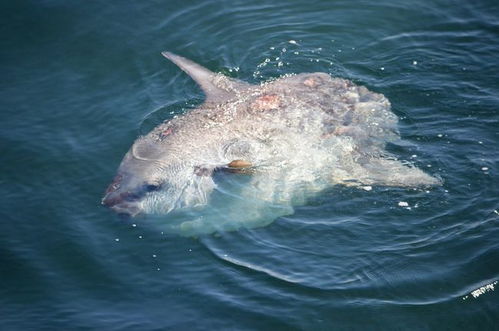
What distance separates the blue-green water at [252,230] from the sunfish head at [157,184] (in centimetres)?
34

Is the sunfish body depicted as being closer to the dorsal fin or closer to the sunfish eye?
the sunfish eye

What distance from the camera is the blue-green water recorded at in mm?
7246

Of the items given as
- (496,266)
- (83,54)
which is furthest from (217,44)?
(496,266)

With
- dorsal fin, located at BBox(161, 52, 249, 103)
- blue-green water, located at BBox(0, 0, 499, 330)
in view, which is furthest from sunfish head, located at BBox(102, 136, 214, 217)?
dorsal fin, located at BBox(161, 52, 249, 103)

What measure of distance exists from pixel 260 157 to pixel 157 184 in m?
1.54

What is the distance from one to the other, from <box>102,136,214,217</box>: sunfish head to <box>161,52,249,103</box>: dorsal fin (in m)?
1.61

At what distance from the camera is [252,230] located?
8164 mm

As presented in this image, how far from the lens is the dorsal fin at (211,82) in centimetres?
999

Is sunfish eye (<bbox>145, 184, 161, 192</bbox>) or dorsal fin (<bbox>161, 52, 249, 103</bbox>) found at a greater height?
dorsal fin (<bbox>161, 52, 249, 103</bbox>)

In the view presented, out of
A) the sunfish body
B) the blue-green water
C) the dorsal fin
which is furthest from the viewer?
the dorsal fin

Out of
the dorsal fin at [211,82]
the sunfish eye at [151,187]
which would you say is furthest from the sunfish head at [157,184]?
the dorsal fin at [211,82]

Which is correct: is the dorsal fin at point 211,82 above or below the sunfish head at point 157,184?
above

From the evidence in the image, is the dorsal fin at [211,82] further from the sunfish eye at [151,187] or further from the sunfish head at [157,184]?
the sunfish eye at [151,187]

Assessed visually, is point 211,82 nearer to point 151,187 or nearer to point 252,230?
point 151,187
